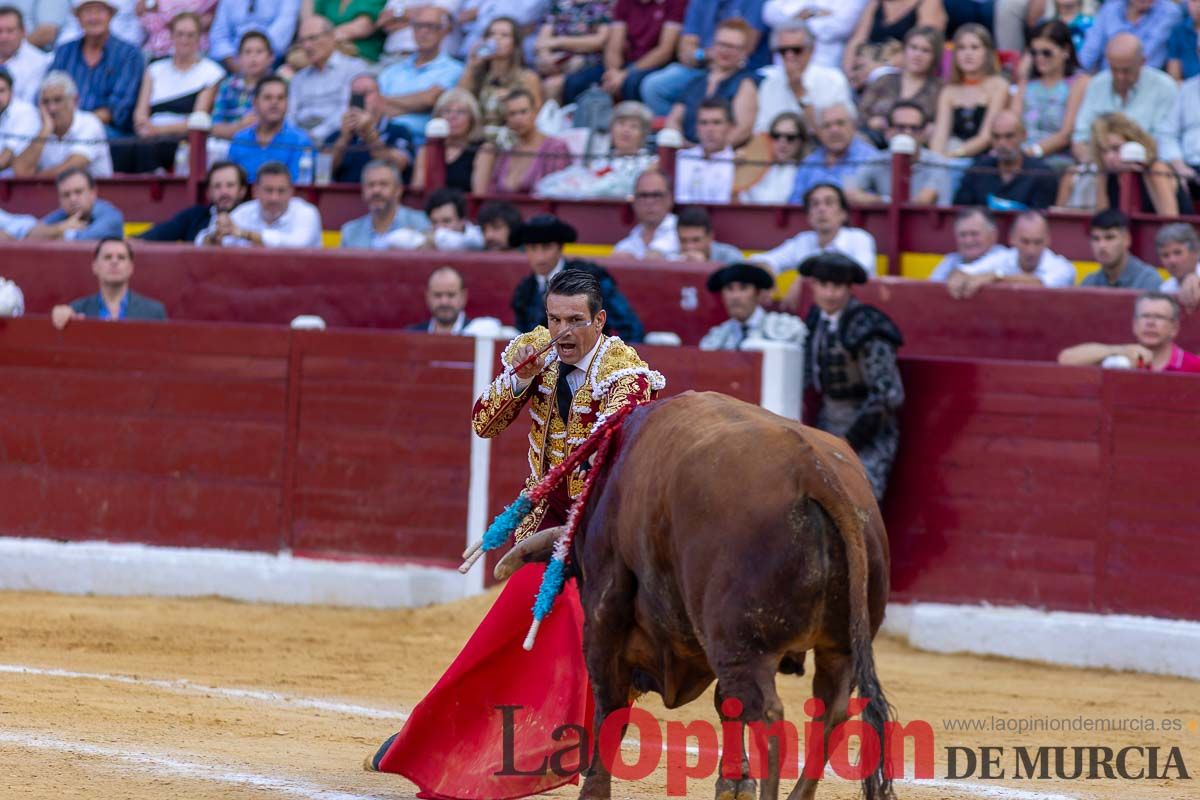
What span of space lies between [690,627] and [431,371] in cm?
482

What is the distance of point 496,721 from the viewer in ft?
16.7

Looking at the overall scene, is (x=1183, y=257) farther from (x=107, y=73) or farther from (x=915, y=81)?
(x=107, y=73)

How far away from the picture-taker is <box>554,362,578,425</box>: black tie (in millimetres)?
4977

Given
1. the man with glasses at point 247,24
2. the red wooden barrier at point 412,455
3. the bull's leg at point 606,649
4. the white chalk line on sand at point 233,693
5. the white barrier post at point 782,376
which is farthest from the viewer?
the man with glasses at point 247,24

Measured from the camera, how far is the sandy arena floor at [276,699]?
5145 mm

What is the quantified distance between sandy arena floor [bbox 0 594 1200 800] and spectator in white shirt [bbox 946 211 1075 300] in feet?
5.45

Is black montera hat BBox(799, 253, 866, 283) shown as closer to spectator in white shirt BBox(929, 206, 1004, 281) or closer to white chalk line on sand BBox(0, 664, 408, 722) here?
spectator in white shirt BBox(929, 206, 1004, 281)

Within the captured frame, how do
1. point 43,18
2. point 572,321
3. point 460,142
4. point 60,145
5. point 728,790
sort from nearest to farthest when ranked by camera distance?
point 728,790, point 572,321, point 460,142, point 60,145, point 43,18

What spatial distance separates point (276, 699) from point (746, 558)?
9.90ft

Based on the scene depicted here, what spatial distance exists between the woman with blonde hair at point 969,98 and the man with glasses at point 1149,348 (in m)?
1.61

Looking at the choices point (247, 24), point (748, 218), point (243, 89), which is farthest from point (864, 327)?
point (247, 24)

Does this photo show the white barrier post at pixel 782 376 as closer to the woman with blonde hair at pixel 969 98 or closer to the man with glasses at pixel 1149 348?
the man with glasses at pixel 1149 348

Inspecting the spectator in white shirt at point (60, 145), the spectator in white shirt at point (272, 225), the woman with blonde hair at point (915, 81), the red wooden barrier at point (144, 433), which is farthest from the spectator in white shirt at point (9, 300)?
the woman with blonde hair at point (915, 81)

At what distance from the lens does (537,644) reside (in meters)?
5.15
